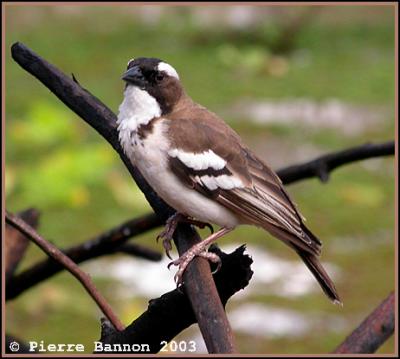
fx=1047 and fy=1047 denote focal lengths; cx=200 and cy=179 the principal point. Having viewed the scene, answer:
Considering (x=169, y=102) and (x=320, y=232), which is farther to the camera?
(x=320, y=232)

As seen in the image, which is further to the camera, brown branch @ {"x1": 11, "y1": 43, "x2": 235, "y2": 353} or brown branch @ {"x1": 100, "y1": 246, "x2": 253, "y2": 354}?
brown branch @ {"x1": 11, "y1": 43, "x2": 235, "y2": 353}

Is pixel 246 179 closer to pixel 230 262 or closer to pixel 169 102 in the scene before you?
pixel 169 102

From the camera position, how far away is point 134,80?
1.63 m

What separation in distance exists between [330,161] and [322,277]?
0.24 metres

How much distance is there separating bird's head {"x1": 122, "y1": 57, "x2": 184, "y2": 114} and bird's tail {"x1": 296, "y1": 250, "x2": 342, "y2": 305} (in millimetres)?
330

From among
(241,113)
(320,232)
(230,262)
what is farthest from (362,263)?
(230,262)

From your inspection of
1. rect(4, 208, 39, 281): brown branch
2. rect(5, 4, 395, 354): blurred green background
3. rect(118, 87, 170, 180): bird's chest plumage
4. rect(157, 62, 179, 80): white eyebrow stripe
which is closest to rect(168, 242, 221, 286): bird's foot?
rect(118, 87, 170, 180): bird's chest plumage

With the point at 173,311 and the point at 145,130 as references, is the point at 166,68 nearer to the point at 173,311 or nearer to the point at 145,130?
the point at 145,130

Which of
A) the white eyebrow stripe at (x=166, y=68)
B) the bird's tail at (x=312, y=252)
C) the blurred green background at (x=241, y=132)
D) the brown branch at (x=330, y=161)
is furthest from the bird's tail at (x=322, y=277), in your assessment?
the blurred green background at (x=241, y=132)

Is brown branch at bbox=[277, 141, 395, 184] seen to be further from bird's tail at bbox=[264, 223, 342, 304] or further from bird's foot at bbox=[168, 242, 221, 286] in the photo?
bird's foot at bbox=[168, 242, 221, 286]

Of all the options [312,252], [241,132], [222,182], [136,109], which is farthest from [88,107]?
[241,132]

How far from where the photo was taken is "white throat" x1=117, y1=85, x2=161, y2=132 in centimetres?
162

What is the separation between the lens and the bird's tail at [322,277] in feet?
5.23

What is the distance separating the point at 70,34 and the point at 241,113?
205cm
